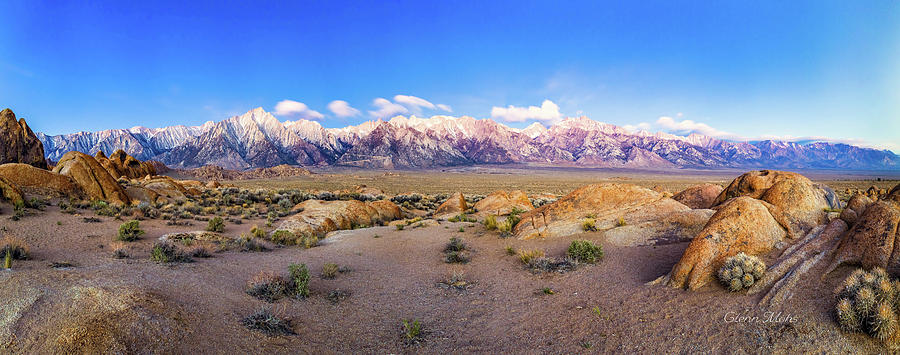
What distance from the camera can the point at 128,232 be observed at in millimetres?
11352

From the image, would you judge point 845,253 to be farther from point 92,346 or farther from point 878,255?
point 92,346

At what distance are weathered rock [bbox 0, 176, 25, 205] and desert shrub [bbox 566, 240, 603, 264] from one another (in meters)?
19.9

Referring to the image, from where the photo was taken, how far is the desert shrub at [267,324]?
540 centimetres

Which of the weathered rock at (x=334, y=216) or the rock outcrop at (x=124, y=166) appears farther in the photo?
the rock outcrop at (x=124, y=166)

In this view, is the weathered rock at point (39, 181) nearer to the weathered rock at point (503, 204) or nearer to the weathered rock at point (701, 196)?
the weathered rock at point (503, 204)

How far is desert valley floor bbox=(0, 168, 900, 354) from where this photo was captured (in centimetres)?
427

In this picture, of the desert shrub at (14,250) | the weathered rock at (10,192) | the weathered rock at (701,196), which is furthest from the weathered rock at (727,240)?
the weathered rock at (10,192)

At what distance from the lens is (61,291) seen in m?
4.79

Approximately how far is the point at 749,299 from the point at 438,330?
4848 mm

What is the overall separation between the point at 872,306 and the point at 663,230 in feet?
21.3

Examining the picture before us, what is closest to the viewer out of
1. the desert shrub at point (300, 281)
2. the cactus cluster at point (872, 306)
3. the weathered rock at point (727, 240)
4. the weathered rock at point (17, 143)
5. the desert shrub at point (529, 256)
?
the cactus cluster at point (872, 306)

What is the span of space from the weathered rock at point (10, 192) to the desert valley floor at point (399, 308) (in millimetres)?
4415

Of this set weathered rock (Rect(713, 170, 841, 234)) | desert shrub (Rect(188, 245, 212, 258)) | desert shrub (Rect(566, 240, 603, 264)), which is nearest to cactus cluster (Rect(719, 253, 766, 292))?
weathered rock (Rect(713, 170, 841, 234))

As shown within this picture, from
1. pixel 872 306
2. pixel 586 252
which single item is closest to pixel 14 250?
pixel 586 252
